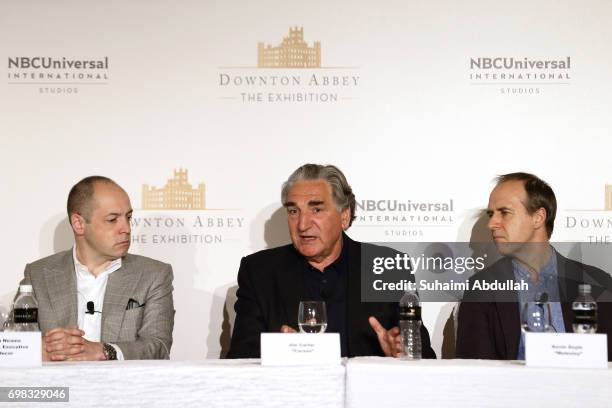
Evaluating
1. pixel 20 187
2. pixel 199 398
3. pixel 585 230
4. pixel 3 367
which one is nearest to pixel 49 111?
pixel 20 187

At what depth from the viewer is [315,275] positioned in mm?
3795

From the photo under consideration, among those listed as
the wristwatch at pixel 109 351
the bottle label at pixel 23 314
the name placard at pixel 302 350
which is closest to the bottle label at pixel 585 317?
the name placard at pixel 302 350

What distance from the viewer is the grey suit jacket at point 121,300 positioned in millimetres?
3607

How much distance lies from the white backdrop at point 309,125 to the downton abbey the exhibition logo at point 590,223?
12 millimetres

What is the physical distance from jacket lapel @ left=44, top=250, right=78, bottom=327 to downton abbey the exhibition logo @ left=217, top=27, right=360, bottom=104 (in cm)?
124

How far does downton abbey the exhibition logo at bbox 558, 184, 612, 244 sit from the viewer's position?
4234 mm

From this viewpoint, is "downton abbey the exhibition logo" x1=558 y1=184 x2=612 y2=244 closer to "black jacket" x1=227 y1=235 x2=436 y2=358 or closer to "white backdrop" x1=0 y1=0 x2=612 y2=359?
"white backdrop" x1=0 y1=0 x2=612 y2=359

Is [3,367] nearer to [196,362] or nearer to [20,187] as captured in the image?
[196,362]

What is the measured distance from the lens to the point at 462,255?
430cm

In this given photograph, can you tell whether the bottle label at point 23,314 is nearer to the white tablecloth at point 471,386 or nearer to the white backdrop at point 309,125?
the white tablecloth at point 471,386

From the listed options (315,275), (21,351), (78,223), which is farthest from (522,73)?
(21,351)

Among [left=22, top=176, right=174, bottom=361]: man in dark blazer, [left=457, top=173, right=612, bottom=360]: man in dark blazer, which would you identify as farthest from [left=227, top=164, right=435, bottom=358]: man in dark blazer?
[left=22, top=176, right=174, bottom=361]: man in dark blazer

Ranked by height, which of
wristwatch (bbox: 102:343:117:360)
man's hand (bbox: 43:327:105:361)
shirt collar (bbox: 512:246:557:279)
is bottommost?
wristwatch (bbox: 102:343:117:360)

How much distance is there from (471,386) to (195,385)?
0.77 m
